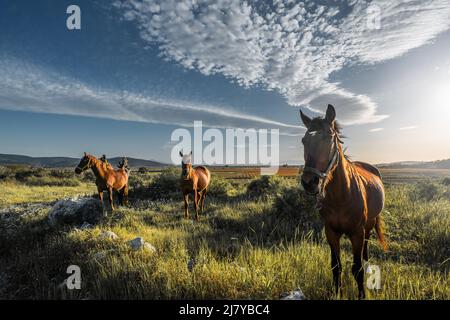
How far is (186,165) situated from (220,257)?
5355 millimetres

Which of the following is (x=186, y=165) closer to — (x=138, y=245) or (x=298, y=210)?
(x=298, y=210)

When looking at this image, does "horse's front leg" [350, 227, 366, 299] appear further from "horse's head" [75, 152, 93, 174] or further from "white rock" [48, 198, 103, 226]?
"horse's head" [75, 152, 93, 174]

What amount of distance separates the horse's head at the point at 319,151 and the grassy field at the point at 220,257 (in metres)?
1.45

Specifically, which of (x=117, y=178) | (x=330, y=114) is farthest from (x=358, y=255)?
(x=117, y=178)

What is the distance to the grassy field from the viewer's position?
3.40m

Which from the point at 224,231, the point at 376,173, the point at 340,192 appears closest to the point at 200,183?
the point at 224,231

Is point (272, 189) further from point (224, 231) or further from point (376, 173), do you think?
point (376, 173)

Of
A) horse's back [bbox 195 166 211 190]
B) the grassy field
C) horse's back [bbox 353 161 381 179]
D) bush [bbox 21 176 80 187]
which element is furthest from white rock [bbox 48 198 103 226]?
bush [bbox 21 176 80 187]

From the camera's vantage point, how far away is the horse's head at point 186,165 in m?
9.95

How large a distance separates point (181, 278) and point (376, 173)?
4.41m

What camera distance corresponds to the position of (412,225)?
772 centimetres

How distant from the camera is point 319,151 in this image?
284cm

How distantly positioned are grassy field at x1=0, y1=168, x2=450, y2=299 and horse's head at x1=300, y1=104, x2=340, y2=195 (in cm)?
145

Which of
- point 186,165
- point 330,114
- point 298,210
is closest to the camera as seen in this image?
point 330,114
